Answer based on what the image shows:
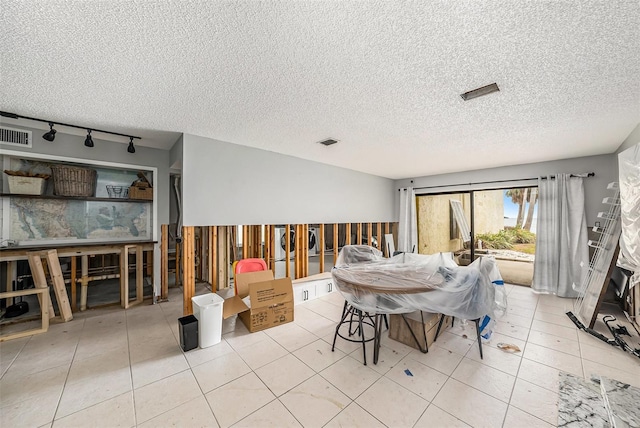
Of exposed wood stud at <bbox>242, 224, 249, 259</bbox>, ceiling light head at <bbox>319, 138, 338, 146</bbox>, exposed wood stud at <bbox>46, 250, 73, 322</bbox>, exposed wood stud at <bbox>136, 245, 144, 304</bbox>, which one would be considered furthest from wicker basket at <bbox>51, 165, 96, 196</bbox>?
ceiling light head at <bbox>319, 138, 338, 146</bbox>

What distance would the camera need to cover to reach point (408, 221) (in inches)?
245

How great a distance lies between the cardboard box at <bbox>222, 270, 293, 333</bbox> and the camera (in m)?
2.88

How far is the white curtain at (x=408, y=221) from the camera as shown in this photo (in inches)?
243

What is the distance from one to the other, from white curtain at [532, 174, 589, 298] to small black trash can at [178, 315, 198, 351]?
570 centimetres

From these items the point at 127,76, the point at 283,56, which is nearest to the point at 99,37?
the point at 127,76

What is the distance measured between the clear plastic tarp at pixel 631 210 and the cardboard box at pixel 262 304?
385cm

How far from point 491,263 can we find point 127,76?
12.6 ft

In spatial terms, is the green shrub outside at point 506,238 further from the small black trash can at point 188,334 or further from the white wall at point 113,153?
the white wall at point 113,153

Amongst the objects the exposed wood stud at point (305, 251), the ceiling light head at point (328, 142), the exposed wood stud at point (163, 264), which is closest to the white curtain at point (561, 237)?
the ceiling light head at point (328, 142)

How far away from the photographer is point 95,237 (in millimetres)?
3582

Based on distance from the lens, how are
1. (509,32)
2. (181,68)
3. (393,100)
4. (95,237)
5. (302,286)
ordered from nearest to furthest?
1. (509,32)
2. (181,68)
3. (393,100)
4. (95,237)
5. (302,286)

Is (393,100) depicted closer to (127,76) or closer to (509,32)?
(509,32)

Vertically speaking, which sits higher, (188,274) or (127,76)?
(127,76)

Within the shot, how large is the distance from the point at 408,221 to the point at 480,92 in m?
4.52
